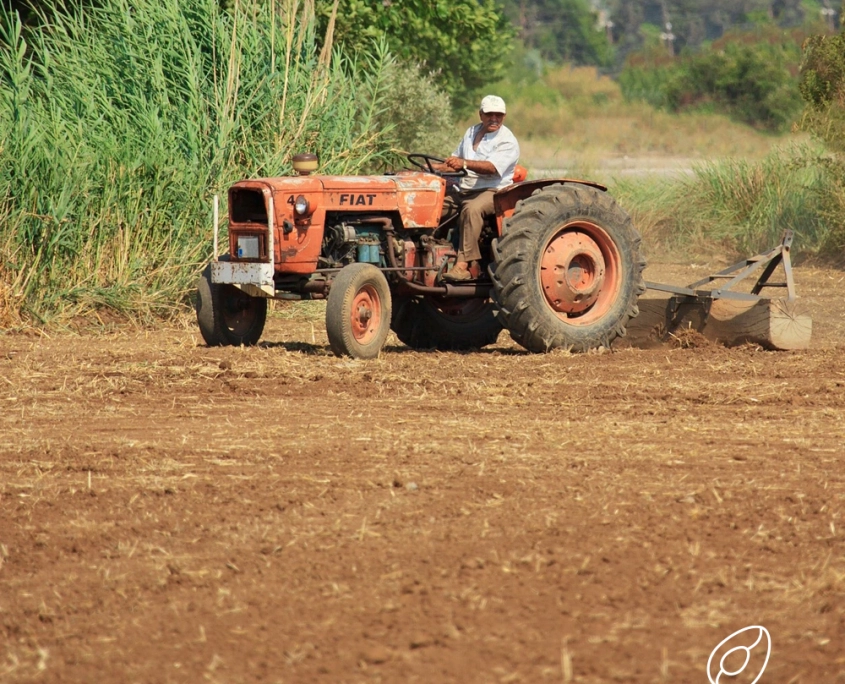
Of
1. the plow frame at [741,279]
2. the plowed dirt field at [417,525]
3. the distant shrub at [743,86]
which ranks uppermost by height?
the distant shrub at [743,86]

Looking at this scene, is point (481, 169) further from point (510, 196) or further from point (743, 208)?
point (743, 208)

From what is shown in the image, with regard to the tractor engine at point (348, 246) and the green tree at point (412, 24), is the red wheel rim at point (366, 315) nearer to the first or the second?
the tractor engine at point (348, 246)

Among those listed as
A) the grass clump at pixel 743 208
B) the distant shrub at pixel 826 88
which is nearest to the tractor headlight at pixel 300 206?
the distant shrub at pixel 826 88

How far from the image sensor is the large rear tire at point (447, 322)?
30.4ft

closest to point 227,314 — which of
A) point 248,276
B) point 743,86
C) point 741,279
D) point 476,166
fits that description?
point 248,276

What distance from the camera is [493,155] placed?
855cm

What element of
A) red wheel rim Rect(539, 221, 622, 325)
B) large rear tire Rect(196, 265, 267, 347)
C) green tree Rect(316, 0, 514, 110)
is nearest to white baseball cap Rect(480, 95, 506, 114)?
red wheel rim Rect(539, 221, 622, 325)

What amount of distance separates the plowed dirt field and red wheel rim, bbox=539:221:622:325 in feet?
4.14

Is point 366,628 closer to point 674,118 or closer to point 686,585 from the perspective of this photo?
point 686,585

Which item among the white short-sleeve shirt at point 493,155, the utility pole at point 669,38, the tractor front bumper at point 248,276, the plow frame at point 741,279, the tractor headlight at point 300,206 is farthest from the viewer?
the utility pole at point 669,38

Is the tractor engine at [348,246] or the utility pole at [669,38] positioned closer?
the tractor engine at [348,246]

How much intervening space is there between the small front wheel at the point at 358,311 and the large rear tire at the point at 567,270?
2.58 ft

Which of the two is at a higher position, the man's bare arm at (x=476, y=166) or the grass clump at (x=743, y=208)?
the man's bare arm at (x=476, y=166)

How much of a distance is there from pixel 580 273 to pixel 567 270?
7.4 inches
